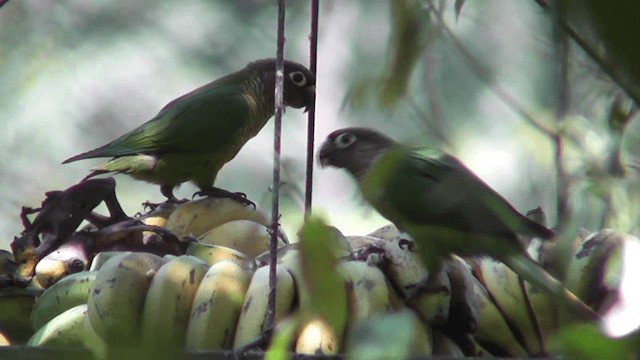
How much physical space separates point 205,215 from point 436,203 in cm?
136

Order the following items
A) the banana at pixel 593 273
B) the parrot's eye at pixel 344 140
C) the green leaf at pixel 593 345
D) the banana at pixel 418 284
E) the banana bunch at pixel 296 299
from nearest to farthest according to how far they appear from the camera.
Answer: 1. the green leaf at pixel 593 345
2. the banana at pixel 593 273
3. the banana bunch at pixel 296 299
4. the banana at pixel 418 284
5. the parrot's eye at pixel 344 140

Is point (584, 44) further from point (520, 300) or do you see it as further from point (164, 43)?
point (164, 43)

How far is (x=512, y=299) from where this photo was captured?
158 cm

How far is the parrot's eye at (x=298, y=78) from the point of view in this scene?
2.46 meters

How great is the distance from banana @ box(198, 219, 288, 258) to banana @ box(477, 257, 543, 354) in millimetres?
367

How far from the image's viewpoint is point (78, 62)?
15.8ft

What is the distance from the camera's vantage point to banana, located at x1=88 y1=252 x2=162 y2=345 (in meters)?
1.37

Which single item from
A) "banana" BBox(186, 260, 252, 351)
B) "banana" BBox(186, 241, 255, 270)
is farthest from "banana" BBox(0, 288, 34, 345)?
"banana" BBox(186, 260, 252, 351)

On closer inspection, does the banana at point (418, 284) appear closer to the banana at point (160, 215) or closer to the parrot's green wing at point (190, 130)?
the banana at point (160, 215)

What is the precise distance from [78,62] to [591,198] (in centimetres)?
452

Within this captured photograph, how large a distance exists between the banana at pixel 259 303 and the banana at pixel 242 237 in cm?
33

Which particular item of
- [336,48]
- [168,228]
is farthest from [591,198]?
[336,48]

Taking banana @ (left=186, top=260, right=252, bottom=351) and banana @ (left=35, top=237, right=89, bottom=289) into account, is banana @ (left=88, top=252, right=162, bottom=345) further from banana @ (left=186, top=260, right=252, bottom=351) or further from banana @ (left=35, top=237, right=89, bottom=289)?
banana @ (left=35, top=237, right=89, bottom=289)

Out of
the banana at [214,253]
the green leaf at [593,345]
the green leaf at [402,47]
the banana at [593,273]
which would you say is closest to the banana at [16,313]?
the banana at [214,253]
